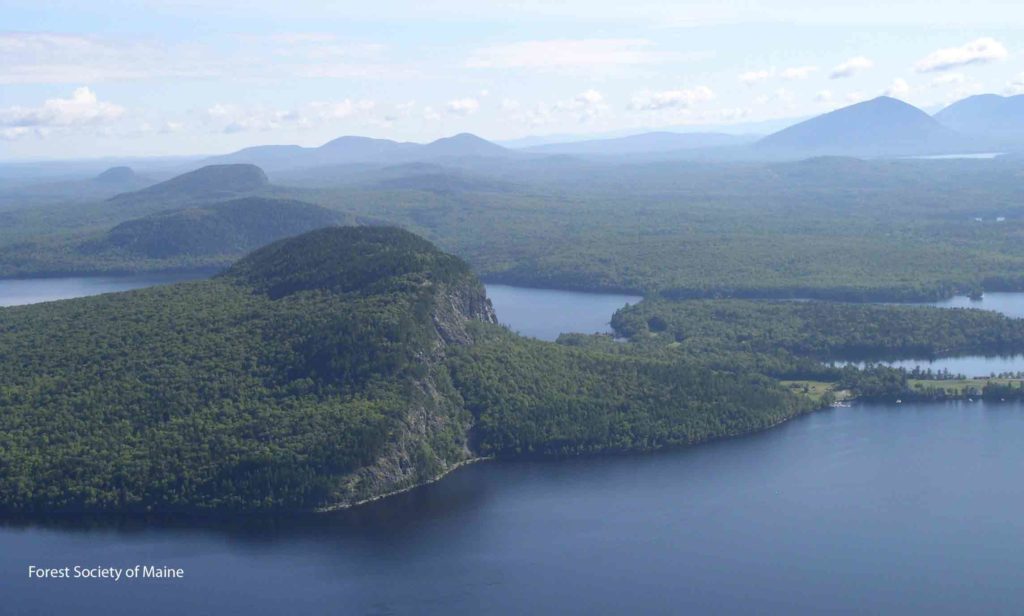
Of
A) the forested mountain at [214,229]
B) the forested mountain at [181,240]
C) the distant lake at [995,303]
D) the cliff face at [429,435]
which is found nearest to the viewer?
the cliff face at [429,435]

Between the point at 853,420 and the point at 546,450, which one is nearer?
the point at 546,450

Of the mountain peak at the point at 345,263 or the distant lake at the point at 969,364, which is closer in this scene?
the mountain peak at the point at 345,263

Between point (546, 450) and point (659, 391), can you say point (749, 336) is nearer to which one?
point (659, 391)

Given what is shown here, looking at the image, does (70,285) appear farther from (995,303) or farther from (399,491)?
(995,303)

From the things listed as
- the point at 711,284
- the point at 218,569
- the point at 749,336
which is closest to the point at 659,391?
the point at 749,336

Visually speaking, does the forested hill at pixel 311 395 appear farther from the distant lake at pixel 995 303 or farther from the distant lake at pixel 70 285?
the distant lake at pixel 70 285

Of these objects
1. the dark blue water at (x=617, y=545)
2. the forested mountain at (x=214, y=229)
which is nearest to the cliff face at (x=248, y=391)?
the dark blue water at (x=617, y=545)
